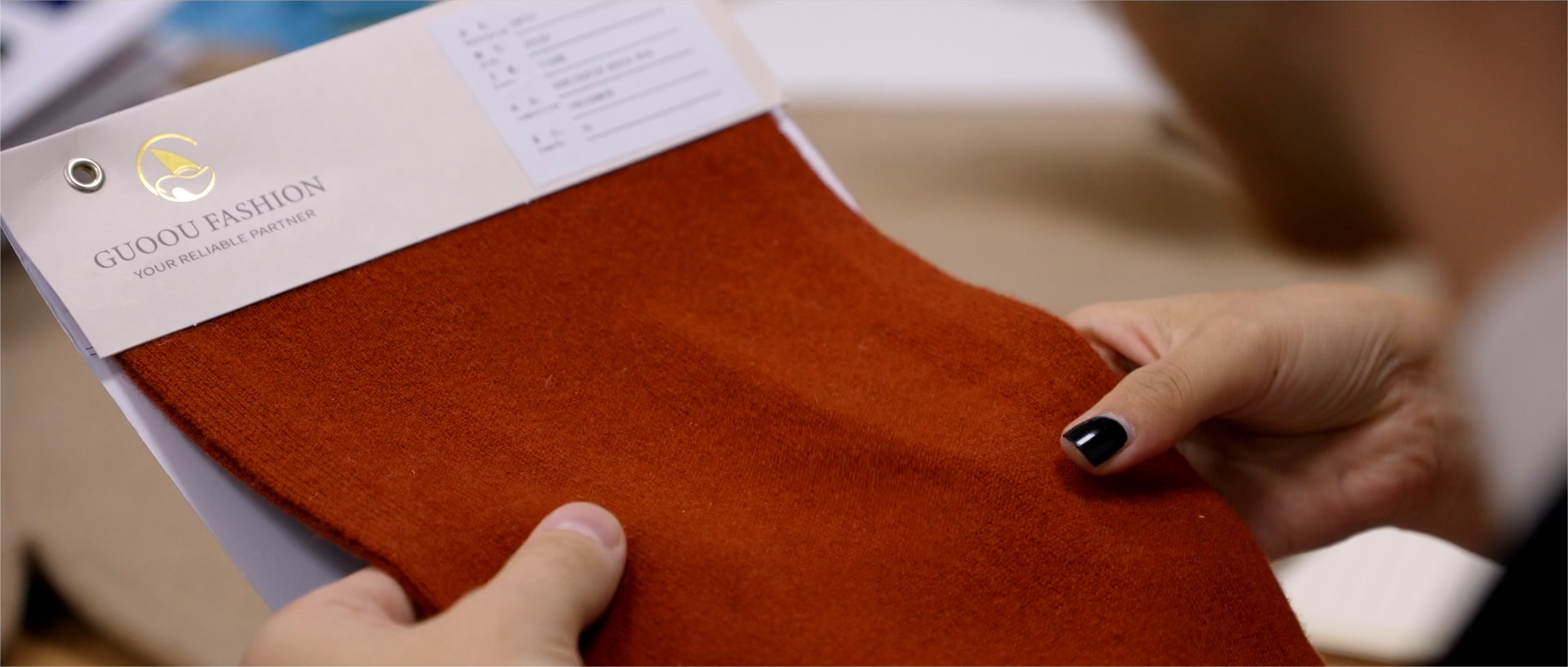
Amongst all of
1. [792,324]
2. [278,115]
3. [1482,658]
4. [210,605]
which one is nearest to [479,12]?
[278,115]

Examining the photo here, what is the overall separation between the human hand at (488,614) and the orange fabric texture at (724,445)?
0.01 metres

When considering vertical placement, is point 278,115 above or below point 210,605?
above

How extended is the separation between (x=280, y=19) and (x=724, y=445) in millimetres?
A: 595

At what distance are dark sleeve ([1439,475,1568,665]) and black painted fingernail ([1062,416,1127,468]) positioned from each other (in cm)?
15

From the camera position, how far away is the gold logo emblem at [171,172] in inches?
15.7

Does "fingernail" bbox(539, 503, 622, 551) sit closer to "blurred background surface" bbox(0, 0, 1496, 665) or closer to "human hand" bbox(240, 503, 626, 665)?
"human hand" bbox(240, 503, 626, 665)

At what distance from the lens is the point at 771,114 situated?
0.50 m

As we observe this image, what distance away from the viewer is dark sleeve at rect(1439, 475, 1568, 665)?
0.71 feet

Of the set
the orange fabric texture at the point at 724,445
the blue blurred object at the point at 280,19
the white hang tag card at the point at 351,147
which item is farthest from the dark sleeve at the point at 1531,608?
the blue blurred object at the point at 280,19

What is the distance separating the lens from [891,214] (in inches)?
26.8

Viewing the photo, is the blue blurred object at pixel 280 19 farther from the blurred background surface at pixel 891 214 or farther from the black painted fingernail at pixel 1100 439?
the black painted fingernail at pixel 1100 439

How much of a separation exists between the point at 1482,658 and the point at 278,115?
45 centimetres

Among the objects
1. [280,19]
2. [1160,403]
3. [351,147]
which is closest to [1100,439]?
[1160,403]

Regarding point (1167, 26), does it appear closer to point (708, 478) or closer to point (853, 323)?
point (853, 323)
